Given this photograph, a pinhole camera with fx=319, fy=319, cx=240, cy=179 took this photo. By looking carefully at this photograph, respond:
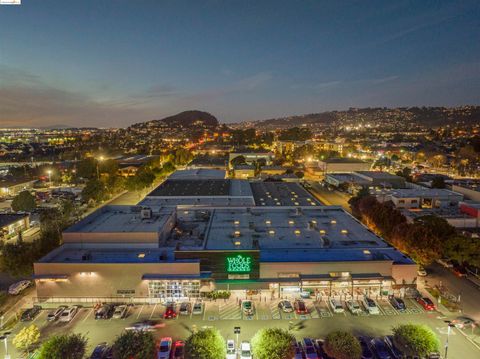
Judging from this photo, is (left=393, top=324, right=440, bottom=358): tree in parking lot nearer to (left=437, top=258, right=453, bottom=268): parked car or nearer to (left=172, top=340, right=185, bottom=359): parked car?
(left=172, top=340, right=185, bottom=359): parked car

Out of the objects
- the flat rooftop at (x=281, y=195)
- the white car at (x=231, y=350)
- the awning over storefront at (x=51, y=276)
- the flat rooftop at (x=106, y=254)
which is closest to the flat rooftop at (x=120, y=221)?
the flat rooftop at (x=106, y=254)

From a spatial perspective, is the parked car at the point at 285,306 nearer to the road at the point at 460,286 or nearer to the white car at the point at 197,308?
the white car at the point at 197,308

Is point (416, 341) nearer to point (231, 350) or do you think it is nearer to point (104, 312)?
point (231, 350)

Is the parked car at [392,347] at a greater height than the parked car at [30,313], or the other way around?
the parked car at [30,313]

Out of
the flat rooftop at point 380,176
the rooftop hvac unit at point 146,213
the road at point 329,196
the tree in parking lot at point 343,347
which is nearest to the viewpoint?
the tree in parking lot at point 343,347

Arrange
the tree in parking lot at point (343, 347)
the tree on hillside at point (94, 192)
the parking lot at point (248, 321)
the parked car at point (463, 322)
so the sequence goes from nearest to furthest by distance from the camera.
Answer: the tree in parking lot at point (343, 347), the parking lot at point (248, 321), the parked car at point (463, 322), the tree on hillside at point (94, 192)

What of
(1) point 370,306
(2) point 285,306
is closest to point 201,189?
(2) point 285,306

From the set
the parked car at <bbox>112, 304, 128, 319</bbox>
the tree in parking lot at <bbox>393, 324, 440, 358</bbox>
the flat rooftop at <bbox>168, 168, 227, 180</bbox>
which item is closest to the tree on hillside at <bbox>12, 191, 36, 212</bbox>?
the flat rooftop at <bbox>168, 168, 227, 180</bbox>
